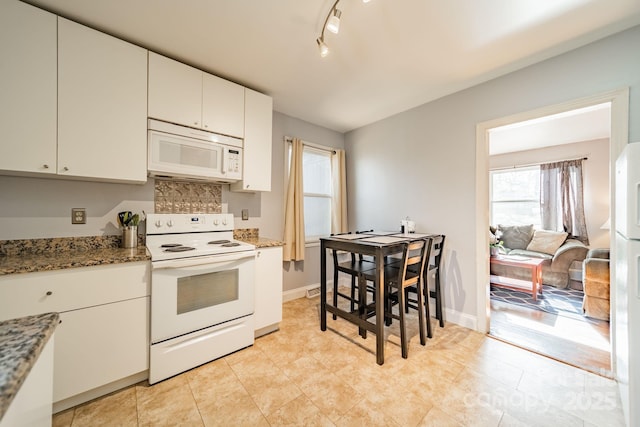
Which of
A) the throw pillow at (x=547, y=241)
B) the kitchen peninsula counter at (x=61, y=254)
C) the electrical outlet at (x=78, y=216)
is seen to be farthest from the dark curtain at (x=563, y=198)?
the electrical outlet at (x=78, y=216)

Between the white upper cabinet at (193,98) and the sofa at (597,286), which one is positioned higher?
the white upper cabinet at (193,98)

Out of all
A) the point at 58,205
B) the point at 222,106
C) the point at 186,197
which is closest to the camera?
the point at 58,205

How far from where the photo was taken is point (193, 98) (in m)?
2.10

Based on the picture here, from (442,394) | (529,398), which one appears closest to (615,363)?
(529,398)

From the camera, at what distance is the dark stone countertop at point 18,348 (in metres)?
0.41

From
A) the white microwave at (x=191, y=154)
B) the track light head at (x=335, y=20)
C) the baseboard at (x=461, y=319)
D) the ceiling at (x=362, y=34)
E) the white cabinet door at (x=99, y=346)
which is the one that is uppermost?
the ceiling at (x=362, y=34)

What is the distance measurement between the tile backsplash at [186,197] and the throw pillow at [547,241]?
5.27 metres

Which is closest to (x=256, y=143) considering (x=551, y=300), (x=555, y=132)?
(x=551, y=300)

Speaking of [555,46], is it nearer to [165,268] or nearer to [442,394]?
[442,394]

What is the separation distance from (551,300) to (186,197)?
4687 mm

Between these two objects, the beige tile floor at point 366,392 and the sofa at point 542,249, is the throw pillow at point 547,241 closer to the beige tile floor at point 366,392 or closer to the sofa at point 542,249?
the sofa at point 542,249

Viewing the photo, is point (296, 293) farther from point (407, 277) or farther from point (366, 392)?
point (366, 392)

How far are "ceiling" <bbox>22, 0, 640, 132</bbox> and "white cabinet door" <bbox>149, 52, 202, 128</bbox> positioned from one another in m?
0.12

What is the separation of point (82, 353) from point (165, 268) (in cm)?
63
